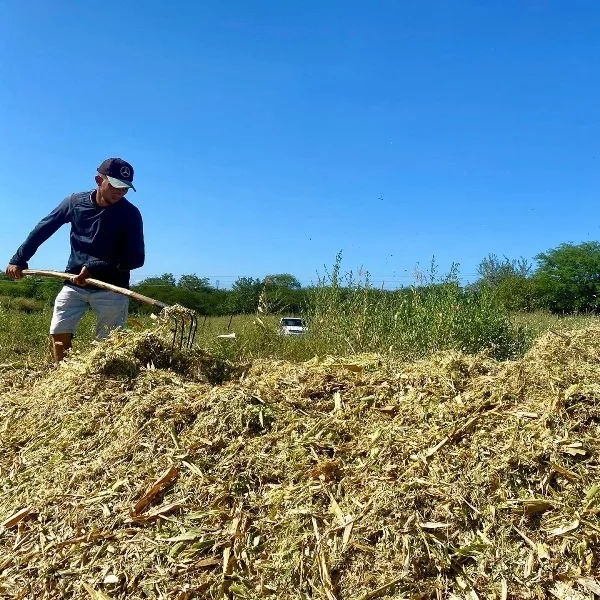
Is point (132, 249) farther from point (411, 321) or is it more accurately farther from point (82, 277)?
point (411, 321)

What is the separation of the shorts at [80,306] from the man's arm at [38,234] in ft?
1.56

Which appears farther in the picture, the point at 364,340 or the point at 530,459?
the point at 364,340

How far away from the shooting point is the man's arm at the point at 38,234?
4418 mm

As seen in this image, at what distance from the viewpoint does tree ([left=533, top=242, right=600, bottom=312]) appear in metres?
22.8

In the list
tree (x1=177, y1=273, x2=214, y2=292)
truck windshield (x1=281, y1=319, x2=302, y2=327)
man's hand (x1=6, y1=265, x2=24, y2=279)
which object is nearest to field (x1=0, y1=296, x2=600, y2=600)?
man's hand (x1=6, y1=265, x2=24, y2=279)

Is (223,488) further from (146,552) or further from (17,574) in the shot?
(17,574)

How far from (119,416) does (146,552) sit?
84 cm

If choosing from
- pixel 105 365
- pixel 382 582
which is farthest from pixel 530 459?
pixel 105 365

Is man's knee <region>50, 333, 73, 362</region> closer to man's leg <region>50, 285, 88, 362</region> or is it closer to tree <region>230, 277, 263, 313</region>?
man's leg <region>50, 285, 88, 362</region>

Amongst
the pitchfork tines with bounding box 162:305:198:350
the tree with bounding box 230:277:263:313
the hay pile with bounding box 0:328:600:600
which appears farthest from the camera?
the tree with bounding box 230:277:263:313

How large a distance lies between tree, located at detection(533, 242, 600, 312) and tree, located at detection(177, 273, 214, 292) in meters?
13.3

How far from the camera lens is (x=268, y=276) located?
7148mm

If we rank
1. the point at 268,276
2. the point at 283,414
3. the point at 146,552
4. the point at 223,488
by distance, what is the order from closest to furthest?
the point at 146,552 → the point at 223,488 → the point at 283,414 → the point at 268,276

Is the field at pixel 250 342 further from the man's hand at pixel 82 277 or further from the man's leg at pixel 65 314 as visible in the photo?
the man's hand at pixel 82 277
